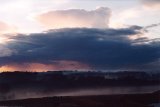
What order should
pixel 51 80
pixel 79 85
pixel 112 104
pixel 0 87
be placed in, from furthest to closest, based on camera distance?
pixel 51 80 → pixel 79 85 → pixel 0 87 → pixel 112 104

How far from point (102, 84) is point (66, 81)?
731 cm

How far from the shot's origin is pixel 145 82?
9506 cm

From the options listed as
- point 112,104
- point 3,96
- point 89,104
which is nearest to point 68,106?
point 89,104

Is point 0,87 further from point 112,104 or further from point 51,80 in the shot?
point 112,104

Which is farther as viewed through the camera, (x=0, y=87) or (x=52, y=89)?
(x=52, y=89)

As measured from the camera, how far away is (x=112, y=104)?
49188 mm

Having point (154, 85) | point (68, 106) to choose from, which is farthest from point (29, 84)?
point (68, 106)

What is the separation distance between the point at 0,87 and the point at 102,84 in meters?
21.7

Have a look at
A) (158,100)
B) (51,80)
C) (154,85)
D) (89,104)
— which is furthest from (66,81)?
(89,104)

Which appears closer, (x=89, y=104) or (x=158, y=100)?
(x=89, y=104)

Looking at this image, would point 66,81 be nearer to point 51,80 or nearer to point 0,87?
point 51,80

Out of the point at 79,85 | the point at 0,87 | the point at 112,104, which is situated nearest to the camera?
the point at 112,104

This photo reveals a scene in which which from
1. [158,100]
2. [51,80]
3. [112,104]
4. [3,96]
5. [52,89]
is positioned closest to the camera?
→ [112,104]

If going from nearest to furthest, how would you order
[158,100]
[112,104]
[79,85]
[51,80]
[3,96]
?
[112,104], [158,100], [3,96], [79,85], [51,80]
